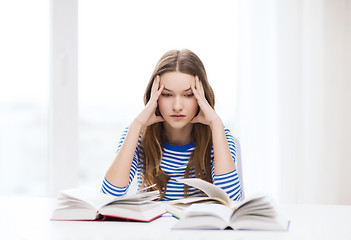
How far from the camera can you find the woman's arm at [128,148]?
4.66 feet

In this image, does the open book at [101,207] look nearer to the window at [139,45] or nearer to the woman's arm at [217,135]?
the woman's arm at [217,135]

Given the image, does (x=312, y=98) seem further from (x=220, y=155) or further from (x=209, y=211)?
(x=209, y=211)

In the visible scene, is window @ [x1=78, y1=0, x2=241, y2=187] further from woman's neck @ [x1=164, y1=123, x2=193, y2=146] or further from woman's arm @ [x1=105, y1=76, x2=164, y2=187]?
woman's arm @ [x1=105, y1=76, x2=164, y2=187]

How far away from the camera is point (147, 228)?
982 mm

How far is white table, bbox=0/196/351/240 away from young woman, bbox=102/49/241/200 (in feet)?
0.96

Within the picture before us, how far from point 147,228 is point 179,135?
67cm

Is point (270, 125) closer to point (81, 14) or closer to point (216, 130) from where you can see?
point (216, 130)

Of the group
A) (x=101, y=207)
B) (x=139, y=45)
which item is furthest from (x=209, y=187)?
(x=139, y=45)

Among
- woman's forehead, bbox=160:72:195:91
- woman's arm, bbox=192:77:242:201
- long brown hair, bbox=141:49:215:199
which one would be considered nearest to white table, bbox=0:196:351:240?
woman's arm, bbox=192:77:242:201

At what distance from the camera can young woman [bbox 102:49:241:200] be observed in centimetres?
142

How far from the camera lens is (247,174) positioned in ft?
8.21

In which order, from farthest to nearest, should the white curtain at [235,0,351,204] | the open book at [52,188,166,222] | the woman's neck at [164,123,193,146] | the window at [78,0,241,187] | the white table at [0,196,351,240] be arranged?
1. the window at [78,0,241,187]
2. the white curtain at [235,0,351,204]
3. the woman's neck at [164,123,193,146]
4. the open book at [52,188,166,222]
5. the white table at [0,196,351,240]

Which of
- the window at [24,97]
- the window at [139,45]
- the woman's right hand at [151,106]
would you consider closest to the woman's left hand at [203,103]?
the woman's right hand at [151,106]

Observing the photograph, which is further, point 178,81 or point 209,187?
point 178,81
